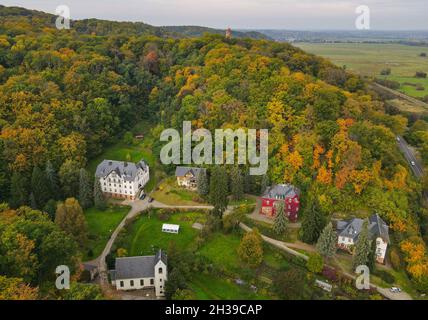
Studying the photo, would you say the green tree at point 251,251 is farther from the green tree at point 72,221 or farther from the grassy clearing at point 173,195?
the green tree at point 72,221

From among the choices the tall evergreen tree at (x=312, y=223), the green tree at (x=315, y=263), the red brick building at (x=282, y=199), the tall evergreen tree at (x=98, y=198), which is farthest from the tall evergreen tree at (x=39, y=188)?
the green tree at (x=315, y=263)

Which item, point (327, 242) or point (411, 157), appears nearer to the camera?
point (327, 242)

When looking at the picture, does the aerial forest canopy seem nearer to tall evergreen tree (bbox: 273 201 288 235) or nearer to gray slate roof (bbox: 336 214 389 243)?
gray slate roof (bbox: 336 214 389 243)

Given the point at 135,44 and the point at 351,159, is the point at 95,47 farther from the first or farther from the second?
the point at 351,159

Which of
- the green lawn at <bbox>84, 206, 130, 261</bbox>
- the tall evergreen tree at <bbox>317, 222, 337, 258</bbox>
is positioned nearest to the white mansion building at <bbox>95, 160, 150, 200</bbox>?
the green lawn at <bbox>84, 206, 130, 261</bbox>

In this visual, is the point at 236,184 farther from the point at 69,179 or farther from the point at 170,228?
the point at 69,179

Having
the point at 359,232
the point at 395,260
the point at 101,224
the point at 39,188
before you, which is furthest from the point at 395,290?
the point at 39,188
